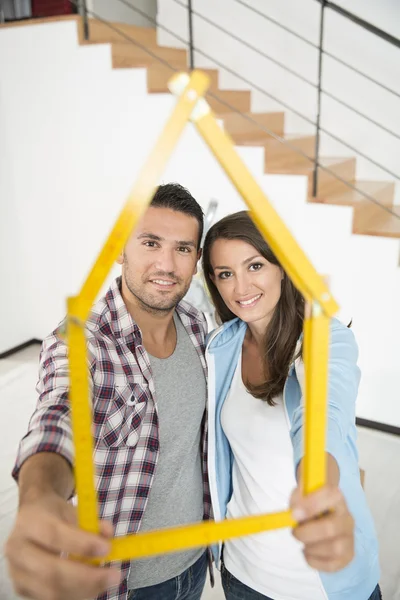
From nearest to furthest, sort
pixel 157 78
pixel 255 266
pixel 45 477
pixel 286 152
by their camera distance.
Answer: pixel 45 477 → pixel 255 266 → pixel 286 152 → pixel 157 78

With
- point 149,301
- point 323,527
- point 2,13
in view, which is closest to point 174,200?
point 149,301

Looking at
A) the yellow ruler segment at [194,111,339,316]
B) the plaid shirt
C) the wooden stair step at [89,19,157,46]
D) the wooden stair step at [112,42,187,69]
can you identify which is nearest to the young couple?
the plaid shirt

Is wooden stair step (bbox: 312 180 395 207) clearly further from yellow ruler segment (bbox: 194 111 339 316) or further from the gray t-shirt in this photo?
yellow ruler segment (bbox: 194 111 339 316)

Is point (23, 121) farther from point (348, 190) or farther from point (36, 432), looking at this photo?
point (36, 432)

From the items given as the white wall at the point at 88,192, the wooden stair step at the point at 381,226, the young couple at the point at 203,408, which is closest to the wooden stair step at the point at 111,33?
the white wall at the point at 88,192

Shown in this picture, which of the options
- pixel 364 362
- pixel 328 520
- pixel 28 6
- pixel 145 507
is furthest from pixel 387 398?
pixel 28 6

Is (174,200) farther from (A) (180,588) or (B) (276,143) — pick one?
(B) (276,143)

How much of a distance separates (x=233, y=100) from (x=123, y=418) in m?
2.70

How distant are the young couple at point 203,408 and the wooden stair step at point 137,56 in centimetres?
206

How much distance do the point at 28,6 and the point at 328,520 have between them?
14.0 feet

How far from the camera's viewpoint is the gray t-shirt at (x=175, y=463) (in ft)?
3.60

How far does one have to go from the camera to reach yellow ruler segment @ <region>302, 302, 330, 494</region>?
0.55m

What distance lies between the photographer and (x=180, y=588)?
3.86 ft

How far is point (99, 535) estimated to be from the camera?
52cm
